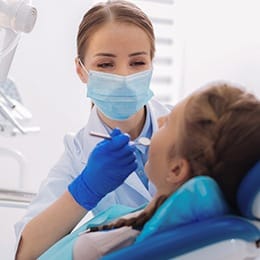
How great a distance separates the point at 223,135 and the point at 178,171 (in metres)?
0.13

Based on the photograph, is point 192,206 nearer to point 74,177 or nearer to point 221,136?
point 221,136

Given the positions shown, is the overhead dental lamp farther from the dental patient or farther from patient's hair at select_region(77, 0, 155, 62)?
the dental patient

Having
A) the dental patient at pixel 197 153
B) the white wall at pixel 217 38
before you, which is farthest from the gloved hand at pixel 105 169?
the white wall at pixel 217 38

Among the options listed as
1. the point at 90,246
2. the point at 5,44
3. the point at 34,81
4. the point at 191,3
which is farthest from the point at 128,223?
the point at 191,3

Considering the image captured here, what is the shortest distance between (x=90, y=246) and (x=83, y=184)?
0.19 meters

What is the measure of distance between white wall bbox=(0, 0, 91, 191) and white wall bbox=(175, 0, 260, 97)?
54 centimetres

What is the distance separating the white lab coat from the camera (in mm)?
1280

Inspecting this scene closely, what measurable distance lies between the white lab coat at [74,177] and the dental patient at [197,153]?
27 cm

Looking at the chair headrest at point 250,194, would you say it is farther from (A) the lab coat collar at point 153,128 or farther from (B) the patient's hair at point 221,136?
(A) the lab coat collar at point 153,128

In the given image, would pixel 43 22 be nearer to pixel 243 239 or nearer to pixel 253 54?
pixel 253 54

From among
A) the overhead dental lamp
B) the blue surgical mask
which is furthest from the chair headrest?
the overhead dental lamp

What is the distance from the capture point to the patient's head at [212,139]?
855 mm

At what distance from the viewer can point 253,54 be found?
7.54ft

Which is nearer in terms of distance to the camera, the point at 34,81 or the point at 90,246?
the point at 90,246
